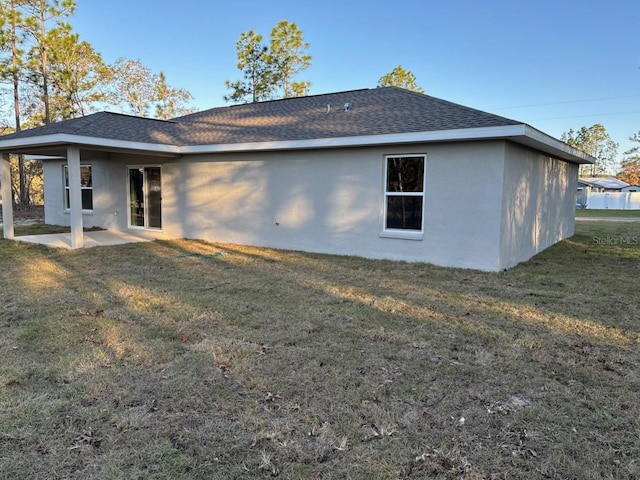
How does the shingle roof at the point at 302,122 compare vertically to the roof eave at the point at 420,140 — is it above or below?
above

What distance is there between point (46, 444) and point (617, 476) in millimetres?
3025

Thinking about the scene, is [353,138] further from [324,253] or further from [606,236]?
[606,236]

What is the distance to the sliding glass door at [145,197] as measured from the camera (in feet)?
40.2

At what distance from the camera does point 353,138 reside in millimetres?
8594

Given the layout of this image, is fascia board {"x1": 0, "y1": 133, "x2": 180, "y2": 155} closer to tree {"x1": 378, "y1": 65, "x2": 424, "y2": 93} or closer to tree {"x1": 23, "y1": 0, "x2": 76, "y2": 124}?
tree {"x1": 23, "y1": 0, "x2": 76, "y2": 124}

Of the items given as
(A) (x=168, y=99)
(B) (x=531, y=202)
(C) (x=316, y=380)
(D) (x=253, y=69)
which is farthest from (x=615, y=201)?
(C) (x=316, y=380)

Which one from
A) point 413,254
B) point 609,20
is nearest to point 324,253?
point 413,254

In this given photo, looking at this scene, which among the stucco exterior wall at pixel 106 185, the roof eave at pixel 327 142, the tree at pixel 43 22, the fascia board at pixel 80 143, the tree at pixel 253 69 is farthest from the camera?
the tree at pixel 253 69

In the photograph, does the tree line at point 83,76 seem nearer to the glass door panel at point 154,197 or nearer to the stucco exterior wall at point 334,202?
the glass door panel at point 154,197

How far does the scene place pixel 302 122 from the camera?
10.5 m

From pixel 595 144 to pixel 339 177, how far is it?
77810 millimetres

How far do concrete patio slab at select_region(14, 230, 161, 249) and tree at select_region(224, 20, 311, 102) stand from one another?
18.6 meters

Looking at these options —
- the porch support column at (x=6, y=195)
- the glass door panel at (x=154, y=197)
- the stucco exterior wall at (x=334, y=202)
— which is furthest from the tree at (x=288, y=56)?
the porch support column at (x=6, y=195)

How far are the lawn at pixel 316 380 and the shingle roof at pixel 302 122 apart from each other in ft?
11.6
